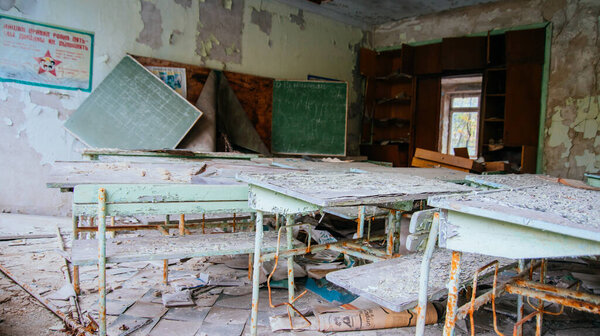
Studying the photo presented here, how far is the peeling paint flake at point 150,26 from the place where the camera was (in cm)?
466

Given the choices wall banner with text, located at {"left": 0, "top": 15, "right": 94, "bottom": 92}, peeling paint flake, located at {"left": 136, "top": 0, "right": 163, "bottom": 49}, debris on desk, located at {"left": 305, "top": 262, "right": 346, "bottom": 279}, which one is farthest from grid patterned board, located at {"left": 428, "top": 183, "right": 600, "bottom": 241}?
peeling paint flake, located at {"left": 136, "top": 0, "right": 163, "bottom": 49}

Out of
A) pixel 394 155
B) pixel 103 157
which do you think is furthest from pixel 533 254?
pixel 394 155

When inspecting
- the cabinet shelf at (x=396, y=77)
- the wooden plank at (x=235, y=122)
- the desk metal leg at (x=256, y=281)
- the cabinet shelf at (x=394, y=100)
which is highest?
the cabinet shelf at (x=396, y=77)

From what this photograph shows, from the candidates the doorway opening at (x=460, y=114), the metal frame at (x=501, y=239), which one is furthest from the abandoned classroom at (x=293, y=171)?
the doorway opening at (x=460, y=114)

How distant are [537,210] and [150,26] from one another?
4.82 m

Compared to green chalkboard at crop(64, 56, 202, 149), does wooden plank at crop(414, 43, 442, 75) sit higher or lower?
higher

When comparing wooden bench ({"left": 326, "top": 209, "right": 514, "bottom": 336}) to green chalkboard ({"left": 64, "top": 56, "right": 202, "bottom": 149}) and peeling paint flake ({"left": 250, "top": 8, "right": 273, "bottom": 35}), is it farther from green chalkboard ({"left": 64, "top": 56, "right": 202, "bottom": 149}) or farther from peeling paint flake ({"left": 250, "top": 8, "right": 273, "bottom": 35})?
peeling paint flake ({"left": 250, "top": 8, "right": 273, "bottom": 35})

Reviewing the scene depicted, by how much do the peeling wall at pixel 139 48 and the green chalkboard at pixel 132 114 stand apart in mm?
216

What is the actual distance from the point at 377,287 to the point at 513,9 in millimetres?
5608

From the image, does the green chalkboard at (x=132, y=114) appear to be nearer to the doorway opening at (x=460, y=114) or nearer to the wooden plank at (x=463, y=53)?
the wooden plank at (x=463, y=53)

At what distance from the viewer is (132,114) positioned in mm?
4254

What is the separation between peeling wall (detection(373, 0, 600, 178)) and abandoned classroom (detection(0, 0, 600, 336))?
22mm

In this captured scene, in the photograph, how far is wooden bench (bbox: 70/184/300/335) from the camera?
62.1 inches

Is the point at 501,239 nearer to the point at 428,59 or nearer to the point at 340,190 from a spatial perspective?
the point at 340,190
